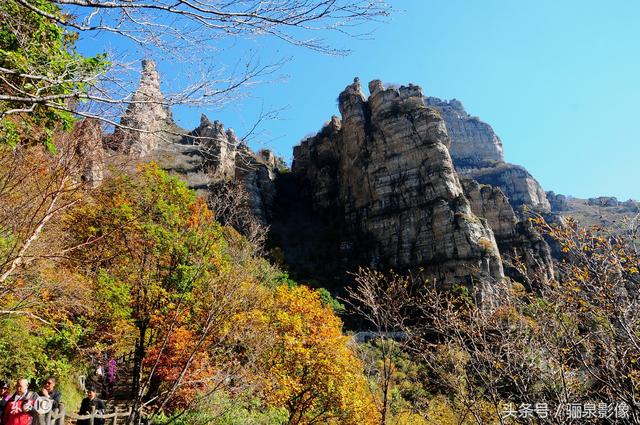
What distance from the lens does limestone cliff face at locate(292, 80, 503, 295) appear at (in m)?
40.8

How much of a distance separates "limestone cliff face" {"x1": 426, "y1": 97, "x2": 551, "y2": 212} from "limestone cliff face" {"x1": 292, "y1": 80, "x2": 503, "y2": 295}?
2126 inches

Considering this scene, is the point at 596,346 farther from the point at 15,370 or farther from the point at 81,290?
the point at 15,370

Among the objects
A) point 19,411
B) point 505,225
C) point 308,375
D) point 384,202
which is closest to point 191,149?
point 19,411

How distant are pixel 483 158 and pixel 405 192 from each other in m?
80.0

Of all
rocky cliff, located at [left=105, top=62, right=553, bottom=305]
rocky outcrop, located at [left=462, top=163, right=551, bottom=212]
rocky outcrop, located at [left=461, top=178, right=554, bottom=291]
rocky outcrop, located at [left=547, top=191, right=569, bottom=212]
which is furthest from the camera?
rocky outcrop, located at [left=547, top=191, right=569, bottom=212]

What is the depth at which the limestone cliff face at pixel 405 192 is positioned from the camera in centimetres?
4084

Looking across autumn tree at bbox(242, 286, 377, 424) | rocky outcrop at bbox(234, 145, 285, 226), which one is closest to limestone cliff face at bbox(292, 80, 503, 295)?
rocky outcrop at bbox(234, 145, 285, 226)

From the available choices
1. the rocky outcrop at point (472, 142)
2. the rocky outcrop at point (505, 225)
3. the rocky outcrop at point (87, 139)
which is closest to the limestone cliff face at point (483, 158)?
the rocky outcrop at point (472, 142)

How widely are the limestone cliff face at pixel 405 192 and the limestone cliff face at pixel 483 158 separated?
5400 cm

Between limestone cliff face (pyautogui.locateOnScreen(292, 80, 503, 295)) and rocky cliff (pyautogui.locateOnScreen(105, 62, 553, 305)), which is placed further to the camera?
rocky cliff (pyautogui.locateOnScreen(105, 62, 553, 305))

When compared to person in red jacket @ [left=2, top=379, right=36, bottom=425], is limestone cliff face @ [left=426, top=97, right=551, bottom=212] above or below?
above

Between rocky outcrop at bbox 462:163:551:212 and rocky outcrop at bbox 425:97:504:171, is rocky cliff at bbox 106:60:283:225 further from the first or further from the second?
rocky outcrop at bbox 425:97:504:171

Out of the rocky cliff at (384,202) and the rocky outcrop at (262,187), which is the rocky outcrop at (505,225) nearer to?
the rocky cliff at (384,202)

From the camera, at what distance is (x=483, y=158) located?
379 feet
